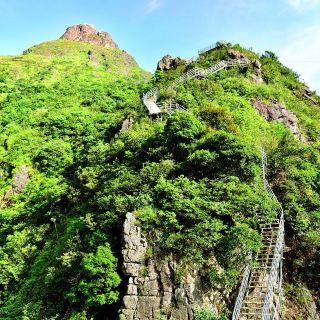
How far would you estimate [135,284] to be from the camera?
16.4 meters

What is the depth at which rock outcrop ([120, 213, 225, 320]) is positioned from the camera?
51.6ft

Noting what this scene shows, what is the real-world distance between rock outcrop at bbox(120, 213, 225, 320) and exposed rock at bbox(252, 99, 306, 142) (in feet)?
70.6

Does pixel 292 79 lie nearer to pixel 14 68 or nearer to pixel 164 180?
pixel 164 180

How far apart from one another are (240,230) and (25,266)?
48.5 feet

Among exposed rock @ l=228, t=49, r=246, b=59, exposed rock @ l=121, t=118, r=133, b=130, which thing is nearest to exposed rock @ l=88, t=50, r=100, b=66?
exposed rock @ l=228, t=49, r=246, b=59

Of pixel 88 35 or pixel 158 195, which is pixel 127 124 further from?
pixel 88 35

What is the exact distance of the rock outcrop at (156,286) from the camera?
15.7m

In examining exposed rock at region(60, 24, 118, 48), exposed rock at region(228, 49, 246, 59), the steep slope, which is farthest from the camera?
exposed rock at region(60, 24, 118, 48)

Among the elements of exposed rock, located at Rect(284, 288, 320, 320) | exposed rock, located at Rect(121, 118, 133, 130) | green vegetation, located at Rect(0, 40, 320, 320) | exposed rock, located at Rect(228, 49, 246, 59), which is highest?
exposed rock, located at Rect(228, 49, 246, 59)

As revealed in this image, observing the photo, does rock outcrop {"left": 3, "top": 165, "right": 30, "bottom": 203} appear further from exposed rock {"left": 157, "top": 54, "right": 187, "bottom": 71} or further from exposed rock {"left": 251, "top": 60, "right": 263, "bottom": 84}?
exposed rock {"left": 251, "top": 60, "right": 263, "bottom": 84}

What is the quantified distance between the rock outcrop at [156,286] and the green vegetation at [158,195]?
49 cm

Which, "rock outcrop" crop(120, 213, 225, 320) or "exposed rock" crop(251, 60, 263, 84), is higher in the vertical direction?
"exposed rock" crop(251, 60, 263, 84)

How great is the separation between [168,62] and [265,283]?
3635cm

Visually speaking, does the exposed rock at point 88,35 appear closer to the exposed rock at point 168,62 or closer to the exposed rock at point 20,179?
the exposed rock at point 168,62
